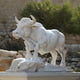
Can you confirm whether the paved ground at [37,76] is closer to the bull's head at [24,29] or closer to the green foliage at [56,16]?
the bull's head at [24,29]

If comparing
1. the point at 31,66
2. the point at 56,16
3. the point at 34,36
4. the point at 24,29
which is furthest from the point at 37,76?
the point at 56,16

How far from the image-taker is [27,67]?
A: 7570mm

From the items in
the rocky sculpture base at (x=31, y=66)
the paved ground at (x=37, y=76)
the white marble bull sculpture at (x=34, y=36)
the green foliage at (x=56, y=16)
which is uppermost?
the green foliage at (x=56, y=16)

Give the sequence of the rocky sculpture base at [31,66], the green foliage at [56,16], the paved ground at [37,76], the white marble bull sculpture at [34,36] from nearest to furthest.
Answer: the paved ground at [37,76] → the rocky sculpture base at [31,66] → the white marble bull sculpture at [34,36] → the green foliage at [56,16]

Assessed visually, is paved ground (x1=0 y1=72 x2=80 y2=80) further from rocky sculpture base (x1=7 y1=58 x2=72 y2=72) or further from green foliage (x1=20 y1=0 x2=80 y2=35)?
green foliage (x1=20 y1=0 x2=80 y2=35)

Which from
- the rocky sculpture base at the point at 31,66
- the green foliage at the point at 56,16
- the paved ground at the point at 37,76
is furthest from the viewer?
the green foliage at the point at 56,16

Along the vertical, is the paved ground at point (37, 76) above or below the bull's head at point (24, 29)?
below

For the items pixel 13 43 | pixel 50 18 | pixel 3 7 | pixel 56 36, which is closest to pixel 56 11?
pixel 50 18

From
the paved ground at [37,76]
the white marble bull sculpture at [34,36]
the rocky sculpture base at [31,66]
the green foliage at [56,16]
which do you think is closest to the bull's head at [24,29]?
the white marble bull sculpture at [34,36]

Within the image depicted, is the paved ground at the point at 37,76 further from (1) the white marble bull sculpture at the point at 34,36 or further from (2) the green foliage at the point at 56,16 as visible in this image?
(2) the green foliage at the point at 56,16

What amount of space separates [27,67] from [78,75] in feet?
4.64

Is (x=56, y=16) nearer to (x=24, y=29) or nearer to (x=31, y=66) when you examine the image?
(x=24, y=29)

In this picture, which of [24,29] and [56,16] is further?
[56,16]

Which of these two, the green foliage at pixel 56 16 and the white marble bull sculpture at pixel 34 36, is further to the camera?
the green foliage at pixel 56 16
